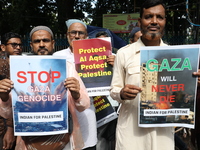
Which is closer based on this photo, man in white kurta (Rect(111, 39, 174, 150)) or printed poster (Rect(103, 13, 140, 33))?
man in white kurta (Rect(111, 39, 174, 150))

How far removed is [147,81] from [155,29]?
0.47 meters

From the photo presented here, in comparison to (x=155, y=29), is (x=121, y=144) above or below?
below

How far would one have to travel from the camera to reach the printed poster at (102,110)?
9.12ft

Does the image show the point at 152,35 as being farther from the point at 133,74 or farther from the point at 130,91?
the point at 130,91

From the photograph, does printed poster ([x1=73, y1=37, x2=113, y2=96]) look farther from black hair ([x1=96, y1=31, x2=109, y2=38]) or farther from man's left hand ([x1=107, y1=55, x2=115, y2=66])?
black hair ([x1=96, y1=31, x2=109, y2=38])

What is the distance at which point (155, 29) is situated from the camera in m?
1.89

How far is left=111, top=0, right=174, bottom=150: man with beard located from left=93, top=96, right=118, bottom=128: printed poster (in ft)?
2.72

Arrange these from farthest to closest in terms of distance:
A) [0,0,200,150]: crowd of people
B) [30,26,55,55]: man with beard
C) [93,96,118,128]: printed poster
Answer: [93,96,118,128]: printed poster, [30,26,55,55]: man with beard, [0,0,200,150]: crowd of people

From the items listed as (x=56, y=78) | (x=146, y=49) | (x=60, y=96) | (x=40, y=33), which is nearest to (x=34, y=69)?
(x=56, y=78)

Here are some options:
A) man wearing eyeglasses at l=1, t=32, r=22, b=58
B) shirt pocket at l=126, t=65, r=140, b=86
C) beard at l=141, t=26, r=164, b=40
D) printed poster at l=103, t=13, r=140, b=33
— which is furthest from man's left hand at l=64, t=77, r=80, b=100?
printed poster at l=103, t=13, r=140, b=33

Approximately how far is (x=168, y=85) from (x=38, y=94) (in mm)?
Result: 986

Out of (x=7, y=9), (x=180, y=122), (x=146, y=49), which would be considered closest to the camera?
(x=146, y=49)

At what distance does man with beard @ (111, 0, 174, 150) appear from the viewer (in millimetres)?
1859

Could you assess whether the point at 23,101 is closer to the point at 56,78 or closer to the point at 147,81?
the point at 56,78
